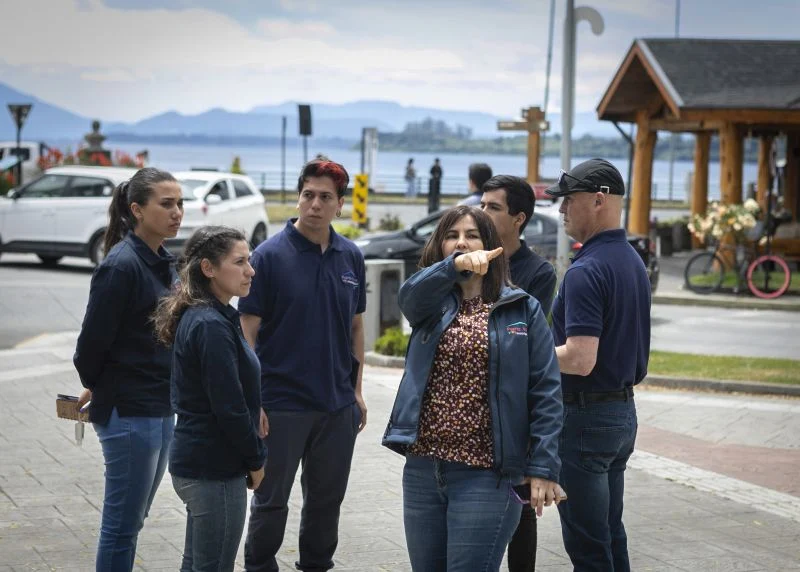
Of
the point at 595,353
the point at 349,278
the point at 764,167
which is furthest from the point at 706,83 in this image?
the point at 595,353

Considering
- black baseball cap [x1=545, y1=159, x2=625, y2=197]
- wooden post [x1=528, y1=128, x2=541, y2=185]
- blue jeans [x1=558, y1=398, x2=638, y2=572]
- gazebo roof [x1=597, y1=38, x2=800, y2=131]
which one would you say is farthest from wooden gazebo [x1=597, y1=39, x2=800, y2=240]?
blue jeans [x1=558, y1=398, x2=638, y2=572]

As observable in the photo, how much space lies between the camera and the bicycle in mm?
21438

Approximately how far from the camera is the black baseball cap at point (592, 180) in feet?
15.9

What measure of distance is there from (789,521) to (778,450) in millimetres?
2256

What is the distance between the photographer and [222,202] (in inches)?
985

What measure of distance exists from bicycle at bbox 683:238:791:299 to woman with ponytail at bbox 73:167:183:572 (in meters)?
17.9

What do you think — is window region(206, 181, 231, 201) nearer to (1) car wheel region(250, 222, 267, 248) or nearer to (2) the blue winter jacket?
(1) car wheel region(250, 222, 267, 248)

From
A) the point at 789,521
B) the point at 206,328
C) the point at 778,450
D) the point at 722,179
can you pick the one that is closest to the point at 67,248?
the point at 722,179

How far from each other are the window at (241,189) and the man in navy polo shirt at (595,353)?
21.2m

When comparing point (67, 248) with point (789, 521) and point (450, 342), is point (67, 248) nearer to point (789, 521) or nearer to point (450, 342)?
point (789, 521)

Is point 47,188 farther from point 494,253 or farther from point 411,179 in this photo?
point 411,179

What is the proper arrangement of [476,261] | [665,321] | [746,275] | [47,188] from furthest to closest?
[47,188], [746,275], [665,321], [476,261]

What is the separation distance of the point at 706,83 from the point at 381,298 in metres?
14.6

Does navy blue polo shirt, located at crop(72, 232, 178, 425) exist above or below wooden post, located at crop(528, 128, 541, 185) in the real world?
below
